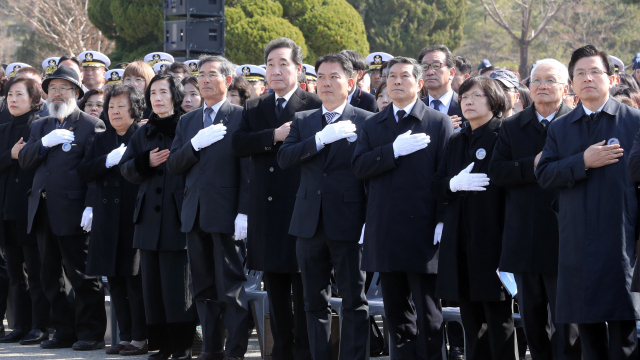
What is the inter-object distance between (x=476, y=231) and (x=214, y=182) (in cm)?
198

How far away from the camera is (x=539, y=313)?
502 centimetres

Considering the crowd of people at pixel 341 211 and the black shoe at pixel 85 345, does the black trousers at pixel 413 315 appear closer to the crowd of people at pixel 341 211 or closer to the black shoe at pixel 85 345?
the crowd of people at pixel 341 211

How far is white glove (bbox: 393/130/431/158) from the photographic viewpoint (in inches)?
204

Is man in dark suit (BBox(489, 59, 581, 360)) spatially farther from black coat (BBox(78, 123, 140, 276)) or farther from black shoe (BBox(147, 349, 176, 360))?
black coat (BBox(78, 123, 140, 276))

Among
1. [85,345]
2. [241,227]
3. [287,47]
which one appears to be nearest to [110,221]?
[85,345]

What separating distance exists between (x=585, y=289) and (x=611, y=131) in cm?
84

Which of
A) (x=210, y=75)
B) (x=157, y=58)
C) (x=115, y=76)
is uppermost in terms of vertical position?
(x=157, y=58)

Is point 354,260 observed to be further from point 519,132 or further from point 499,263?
point 519,132

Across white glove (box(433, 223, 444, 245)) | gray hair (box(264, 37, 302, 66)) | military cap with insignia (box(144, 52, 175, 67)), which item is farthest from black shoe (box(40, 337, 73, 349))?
military cap with insignia (box(144, 52, 175, 67))

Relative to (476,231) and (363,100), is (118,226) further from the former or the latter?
(476,231)

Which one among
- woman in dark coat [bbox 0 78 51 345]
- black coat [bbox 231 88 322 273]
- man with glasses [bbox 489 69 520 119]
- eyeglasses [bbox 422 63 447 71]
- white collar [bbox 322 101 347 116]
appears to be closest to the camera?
man with glasses [bbox 489 69 520 119]

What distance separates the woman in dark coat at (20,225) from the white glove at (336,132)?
348 cm

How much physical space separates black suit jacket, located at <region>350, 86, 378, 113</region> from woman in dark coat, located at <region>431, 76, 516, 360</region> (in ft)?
7.53

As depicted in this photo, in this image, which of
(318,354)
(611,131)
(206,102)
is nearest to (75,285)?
(206,102)
